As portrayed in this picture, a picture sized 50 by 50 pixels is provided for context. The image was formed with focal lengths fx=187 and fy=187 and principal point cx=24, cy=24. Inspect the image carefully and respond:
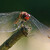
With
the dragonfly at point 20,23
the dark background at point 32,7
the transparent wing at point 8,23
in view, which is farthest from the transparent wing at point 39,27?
the dark background at point 32,7

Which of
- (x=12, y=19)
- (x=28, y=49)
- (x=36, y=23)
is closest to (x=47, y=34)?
(x=36, y=23)

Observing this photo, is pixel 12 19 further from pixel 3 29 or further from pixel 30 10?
pixel 30 10

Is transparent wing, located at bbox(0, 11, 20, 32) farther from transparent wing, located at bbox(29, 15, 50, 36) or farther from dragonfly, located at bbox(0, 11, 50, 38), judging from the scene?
transparent wing, located at bbox(29, 15, 50, 36)

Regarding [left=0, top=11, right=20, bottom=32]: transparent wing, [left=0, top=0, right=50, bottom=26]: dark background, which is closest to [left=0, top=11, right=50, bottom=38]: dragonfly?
[left=0, top=11, right=20, bottom=32]: transparent wing

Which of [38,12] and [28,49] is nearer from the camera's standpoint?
[28,49]

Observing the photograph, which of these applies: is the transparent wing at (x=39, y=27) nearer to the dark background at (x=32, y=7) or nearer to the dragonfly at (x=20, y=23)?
the dragonfly at (x=20, y=23)

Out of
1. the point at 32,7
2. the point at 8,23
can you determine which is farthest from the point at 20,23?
the point at 32,7
